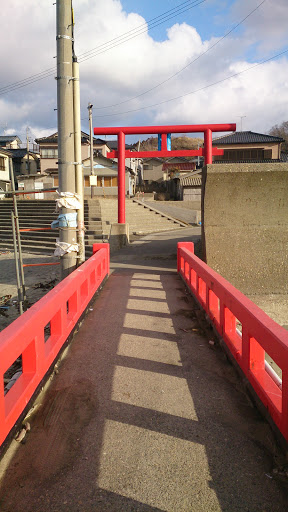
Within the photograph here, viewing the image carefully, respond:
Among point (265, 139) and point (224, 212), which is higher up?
point (265, 139)

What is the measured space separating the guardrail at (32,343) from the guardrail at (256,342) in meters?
1.81

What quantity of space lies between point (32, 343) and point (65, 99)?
357 centimetres

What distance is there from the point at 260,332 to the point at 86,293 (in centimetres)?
353

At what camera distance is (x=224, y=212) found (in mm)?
7746

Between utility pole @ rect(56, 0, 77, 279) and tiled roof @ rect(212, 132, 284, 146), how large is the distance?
39012 mm

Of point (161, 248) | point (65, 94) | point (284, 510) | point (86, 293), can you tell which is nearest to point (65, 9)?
point (65, 94)

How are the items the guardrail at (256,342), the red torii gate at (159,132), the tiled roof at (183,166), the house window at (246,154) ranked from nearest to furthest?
the guardrail at (256,342) < the red torii gate at (159,132) < the house window at (246,154) < the tiled roof at (183,166)

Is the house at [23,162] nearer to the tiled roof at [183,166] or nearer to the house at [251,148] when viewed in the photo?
the tiled roof at [183,166]

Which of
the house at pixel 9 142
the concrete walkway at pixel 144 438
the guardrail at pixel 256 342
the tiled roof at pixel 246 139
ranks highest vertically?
the house at pixel 9 142

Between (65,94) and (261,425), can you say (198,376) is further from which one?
(65,94)

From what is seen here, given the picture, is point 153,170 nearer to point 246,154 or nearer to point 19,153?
point 246,154

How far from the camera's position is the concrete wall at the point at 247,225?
7.60 meters

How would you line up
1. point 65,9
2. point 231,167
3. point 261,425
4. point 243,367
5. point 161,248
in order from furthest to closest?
point 161,248 → point 231,167 → point 65,9 → point 243,367 → point 261,425

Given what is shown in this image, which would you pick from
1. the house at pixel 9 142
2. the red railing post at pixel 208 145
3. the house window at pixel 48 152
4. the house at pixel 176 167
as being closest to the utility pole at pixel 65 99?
the red railing post at pixel 208 145
